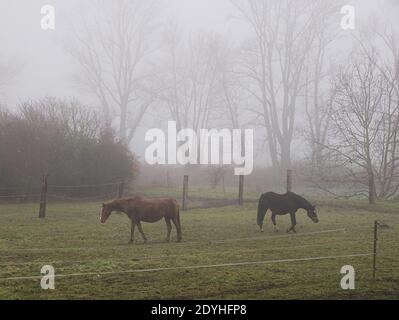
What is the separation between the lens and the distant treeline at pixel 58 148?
73.9 feet

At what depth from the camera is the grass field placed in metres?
7.02

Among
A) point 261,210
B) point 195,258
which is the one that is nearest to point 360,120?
point 261,210

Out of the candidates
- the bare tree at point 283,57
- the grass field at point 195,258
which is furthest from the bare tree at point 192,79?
the grass field at point 195,258

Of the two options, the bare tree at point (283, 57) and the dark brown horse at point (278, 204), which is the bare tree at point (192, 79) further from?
the dark brown horse at point (278, 204)

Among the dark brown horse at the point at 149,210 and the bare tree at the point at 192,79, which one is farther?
the bare tree at the point at 192,79

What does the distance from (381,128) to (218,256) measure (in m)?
17.4

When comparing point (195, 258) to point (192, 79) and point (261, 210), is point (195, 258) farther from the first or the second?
point (192, 79)

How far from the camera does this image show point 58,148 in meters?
23.9

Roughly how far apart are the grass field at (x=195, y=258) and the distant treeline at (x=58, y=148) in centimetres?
594

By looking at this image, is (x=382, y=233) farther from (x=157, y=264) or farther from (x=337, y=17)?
(x=337, y=17)

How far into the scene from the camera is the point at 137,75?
40750mm

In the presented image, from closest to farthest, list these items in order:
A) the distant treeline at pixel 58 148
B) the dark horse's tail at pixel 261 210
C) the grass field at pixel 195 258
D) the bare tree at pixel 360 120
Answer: the grass field at pixel 195 258
the dark horse's tail at pixel 261 210
the distant treeline at pixel 58 148
the bare tree at pixel 360 120

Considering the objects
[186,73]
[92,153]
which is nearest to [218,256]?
[92,153]

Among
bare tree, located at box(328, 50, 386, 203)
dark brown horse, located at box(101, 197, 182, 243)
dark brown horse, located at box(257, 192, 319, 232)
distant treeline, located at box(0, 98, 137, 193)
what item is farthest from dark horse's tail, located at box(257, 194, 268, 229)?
distant treeline, located at box(0, 98, 137, 193)
